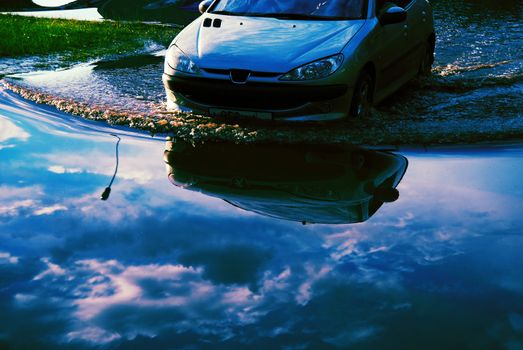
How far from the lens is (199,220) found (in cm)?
509

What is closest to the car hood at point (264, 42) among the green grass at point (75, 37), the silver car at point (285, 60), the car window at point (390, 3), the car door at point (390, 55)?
the silver car at point (285, 60)

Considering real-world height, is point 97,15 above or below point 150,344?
below

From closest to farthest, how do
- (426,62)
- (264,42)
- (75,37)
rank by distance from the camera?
(264,42)
(426,62)
(75,37)

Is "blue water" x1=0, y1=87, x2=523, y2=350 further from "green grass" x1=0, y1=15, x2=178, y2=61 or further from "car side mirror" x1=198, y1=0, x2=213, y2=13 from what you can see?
"green grass" x1=0, y1=15, x2=178, y2=61

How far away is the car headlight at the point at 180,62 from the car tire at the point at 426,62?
377 centimetres

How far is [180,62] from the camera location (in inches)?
301

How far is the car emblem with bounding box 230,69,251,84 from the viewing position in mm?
7227

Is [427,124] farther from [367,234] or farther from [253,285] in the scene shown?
[253,285]

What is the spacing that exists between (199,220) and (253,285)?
3.53ft

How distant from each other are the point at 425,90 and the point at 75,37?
8070mm

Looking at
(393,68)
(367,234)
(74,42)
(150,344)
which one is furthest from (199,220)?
(74,42)

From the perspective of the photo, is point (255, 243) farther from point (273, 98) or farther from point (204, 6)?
point (204, 6)

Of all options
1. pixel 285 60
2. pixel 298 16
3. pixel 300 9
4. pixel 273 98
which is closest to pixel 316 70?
pixel 285 60

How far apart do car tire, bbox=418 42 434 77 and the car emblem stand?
3761 millimetres
